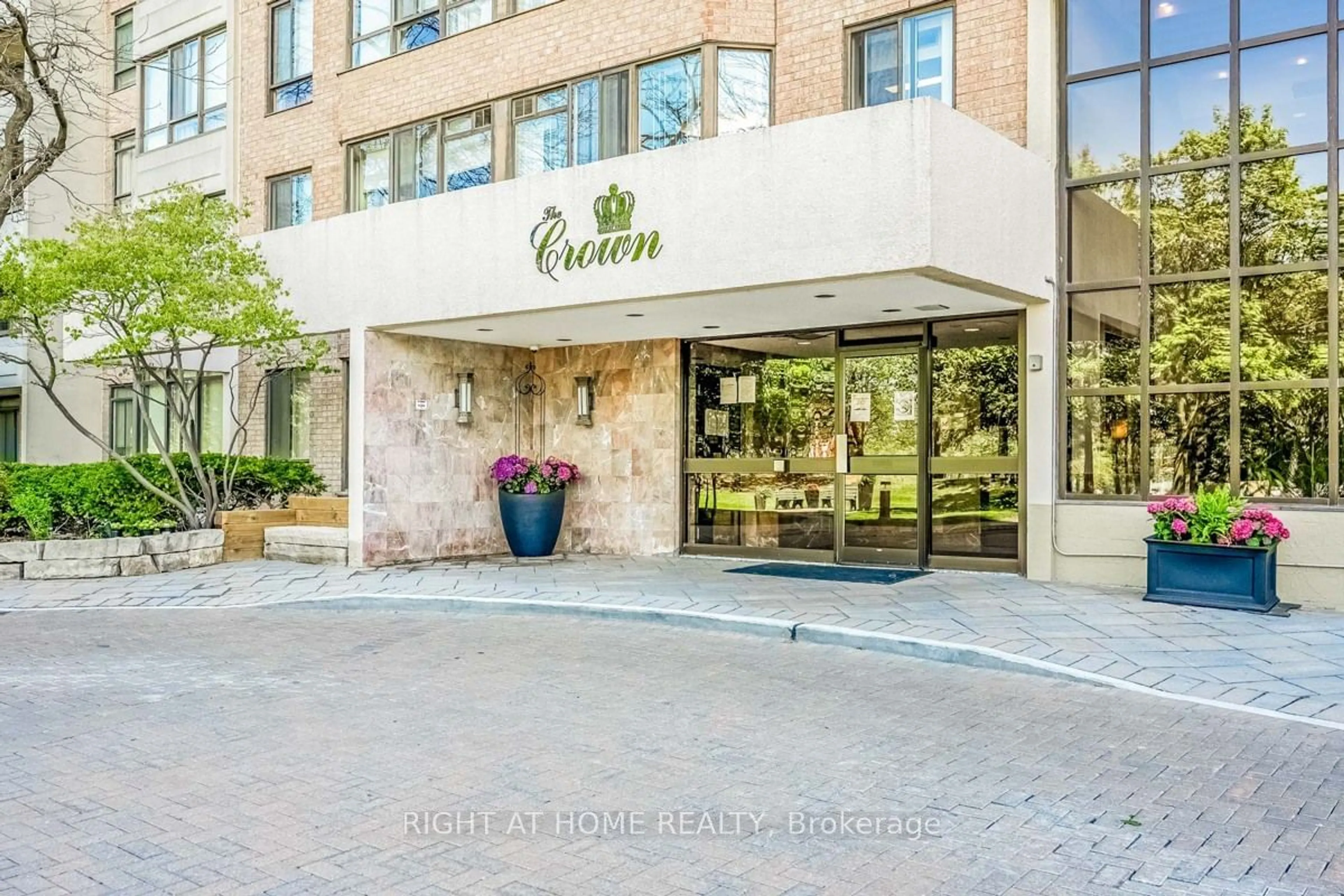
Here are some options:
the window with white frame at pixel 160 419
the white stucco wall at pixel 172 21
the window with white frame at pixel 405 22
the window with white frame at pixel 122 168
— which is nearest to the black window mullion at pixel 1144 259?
the window with white frame at pixel 405 22

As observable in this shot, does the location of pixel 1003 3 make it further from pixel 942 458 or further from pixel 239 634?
pixel 239 634

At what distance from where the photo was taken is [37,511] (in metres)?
13.6

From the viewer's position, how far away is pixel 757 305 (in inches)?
443

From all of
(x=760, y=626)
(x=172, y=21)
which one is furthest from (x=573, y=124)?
(x=172, y=21)

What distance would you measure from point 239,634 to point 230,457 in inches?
272

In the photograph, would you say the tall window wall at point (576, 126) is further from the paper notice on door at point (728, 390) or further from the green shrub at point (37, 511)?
the green shrub at point (37, 511)

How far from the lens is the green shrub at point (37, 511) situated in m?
13.6

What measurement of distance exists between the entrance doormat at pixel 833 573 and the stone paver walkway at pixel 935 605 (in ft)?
0.78

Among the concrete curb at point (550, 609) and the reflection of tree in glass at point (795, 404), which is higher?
the reflection of tree in glass at point (795, 404)

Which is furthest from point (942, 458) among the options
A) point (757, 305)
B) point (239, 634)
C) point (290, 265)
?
point (290, 265)

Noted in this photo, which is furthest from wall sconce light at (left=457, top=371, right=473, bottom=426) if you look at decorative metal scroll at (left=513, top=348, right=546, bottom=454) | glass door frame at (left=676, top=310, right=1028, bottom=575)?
glass door frame at (left=676, top=310, right=1028, bottom=575)

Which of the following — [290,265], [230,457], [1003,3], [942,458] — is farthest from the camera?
[230,457]

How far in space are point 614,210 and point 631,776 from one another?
718 centimetres

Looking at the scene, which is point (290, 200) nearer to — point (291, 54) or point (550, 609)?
point (291, 54)
